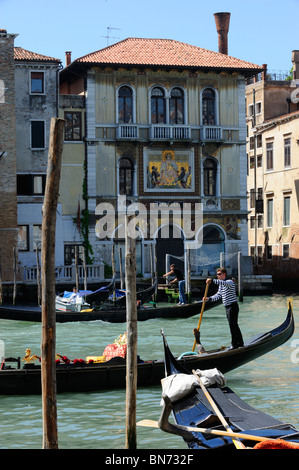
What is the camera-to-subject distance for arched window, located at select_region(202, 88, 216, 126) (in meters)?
21.9

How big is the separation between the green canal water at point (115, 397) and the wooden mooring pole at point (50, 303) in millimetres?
1226

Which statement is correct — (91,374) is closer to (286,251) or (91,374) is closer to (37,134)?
(37,134)

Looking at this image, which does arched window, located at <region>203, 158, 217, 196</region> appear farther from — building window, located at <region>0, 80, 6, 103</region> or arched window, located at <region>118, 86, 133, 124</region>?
building window, located at <region>0, 80, 6, 103</region>

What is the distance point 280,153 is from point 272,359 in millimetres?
15940

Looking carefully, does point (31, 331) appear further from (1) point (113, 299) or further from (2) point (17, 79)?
(2) point (17, 79)

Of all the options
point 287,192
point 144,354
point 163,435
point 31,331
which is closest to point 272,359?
point 144,354

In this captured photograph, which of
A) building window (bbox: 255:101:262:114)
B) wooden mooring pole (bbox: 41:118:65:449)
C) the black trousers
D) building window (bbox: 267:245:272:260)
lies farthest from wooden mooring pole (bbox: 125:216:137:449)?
building window (bbox: 255:101:262:114)

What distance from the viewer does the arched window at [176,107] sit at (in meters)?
21.6

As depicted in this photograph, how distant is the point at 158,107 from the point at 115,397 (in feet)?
47.9

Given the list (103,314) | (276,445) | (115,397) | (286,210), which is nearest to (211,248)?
(286,210)

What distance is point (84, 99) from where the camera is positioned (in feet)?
69.8

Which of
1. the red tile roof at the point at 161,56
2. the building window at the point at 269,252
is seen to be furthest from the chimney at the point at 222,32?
the building window at the point at 269,252

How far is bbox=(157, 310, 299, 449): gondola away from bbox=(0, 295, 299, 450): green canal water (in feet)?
1.06

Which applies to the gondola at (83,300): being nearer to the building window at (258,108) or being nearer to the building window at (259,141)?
the building window at (259,141)
